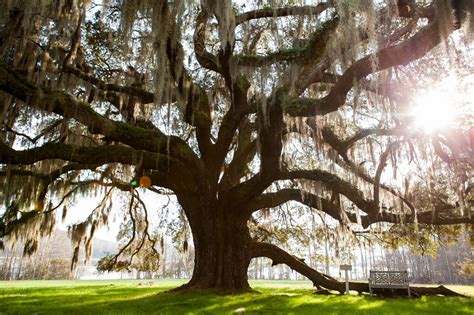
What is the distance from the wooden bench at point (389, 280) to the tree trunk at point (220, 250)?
3.48 metres

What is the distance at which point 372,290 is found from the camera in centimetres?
981

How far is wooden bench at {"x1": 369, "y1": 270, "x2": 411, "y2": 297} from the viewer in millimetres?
9336

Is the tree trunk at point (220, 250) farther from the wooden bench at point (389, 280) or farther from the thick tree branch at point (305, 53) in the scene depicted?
the thick tree branch at point (305, 53)

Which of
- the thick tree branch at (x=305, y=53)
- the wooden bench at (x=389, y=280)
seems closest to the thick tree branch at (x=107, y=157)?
the thick tree branch at (x=305, y=53)

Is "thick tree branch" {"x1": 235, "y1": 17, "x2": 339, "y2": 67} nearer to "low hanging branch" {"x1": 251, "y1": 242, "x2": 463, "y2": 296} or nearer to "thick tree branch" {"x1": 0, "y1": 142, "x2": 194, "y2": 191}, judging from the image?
"thick tree branch" {"x1": 0, "y1": 142, "x2": 194, "y2": 191}

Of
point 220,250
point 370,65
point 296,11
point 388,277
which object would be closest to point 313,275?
point 388,277

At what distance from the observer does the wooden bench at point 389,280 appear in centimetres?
934

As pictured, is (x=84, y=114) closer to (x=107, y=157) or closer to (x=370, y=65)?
(x=107, y=157)

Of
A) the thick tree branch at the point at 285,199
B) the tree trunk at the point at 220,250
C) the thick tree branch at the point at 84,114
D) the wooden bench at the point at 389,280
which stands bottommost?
the wooden bench at the point at 389,280

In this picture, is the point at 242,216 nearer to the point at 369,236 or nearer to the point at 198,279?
the point at 198,279

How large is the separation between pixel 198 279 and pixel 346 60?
5896mm

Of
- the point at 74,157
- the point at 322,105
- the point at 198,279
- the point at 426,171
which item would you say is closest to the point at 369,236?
the point at 426,171

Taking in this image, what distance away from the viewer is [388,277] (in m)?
9.59

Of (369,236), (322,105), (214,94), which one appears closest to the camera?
(322,105)
